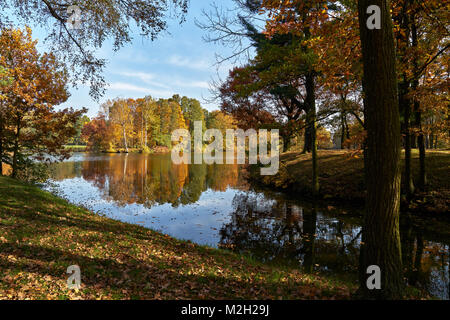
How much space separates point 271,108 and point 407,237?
1865 cm

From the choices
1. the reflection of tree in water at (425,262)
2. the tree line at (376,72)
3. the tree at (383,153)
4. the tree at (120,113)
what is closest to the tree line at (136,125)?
the tree at (120,113)

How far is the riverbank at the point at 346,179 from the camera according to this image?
30.9 ft

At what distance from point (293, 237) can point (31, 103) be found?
14429mm

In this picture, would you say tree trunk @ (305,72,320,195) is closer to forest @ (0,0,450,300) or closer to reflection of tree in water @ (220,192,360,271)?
forest @ (0,0,450,300)

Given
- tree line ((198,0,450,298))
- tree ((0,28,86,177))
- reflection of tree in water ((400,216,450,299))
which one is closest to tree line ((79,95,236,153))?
tree ((0,28,86,177))

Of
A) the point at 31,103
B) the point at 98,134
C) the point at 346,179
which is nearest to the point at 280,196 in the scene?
the point at 346,179

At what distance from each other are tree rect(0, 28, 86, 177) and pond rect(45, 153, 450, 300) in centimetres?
337

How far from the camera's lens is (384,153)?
325cm

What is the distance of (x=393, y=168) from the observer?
325 centimetres

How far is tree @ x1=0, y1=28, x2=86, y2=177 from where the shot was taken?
11500mm

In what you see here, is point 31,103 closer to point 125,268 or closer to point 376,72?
point 125,268

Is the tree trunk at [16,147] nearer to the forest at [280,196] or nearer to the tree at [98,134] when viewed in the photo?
the forest at [280,196]

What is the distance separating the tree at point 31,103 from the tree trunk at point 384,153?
42.5ft
